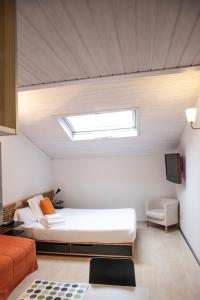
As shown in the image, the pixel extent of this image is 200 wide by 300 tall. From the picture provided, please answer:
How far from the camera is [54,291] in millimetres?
1493

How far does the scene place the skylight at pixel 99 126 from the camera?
13.9 ft

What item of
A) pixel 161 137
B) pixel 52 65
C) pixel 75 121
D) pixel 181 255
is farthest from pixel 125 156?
pixel 52 65

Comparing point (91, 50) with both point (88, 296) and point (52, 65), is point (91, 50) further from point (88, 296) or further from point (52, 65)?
point (88, 296)

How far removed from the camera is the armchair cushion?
4558 millimetres

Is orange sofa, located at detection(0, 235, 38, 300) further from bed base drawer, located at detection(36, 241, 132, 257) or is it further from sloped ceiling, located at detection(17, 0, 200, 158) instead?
sloped ceiling, located at detection(17, 0, 200, 158)

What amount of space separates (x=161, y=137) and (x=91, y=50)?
318 centimetres

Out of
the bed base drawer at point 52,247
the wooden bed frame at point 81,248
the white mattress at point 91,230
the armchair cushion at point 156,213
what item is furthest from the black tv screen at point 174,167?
Answer: the bed base drawer at point 52,247

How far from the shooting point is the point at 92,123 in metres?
4.45

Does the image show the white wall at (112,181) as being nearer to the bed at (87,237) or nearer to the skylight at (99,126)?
the skylight at (99,126)

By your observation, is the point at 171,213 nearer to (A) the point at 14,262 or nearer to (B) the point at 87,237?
(B) the point at 87,237

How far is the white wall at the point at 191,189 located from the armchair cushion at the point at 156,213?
46 cm

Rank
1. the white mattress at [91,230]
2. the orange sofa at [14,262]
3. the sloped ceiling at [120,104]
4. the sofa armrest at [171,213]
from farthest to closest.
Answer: the sofa armrest at [171,213]
the white mattress at [91,230]
the sloped ceiling at [120,104]
the orange sofa at [14,262]

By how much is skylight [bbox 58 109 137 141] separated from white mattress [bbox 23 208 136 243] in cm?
165

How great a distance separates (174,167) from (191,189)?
0.80 meters
